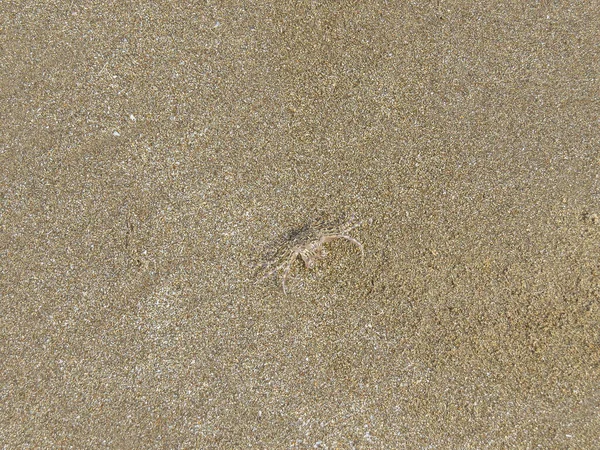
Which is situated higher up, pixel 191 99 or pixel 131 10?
pixel 131 10

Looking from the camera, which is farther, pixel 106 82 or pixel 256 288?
pixel 106 82

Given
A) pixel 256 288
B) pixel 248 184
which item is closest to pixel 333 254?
pixel 256 288

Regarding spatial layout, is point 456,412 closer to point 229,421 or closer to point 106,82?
point 229,421
